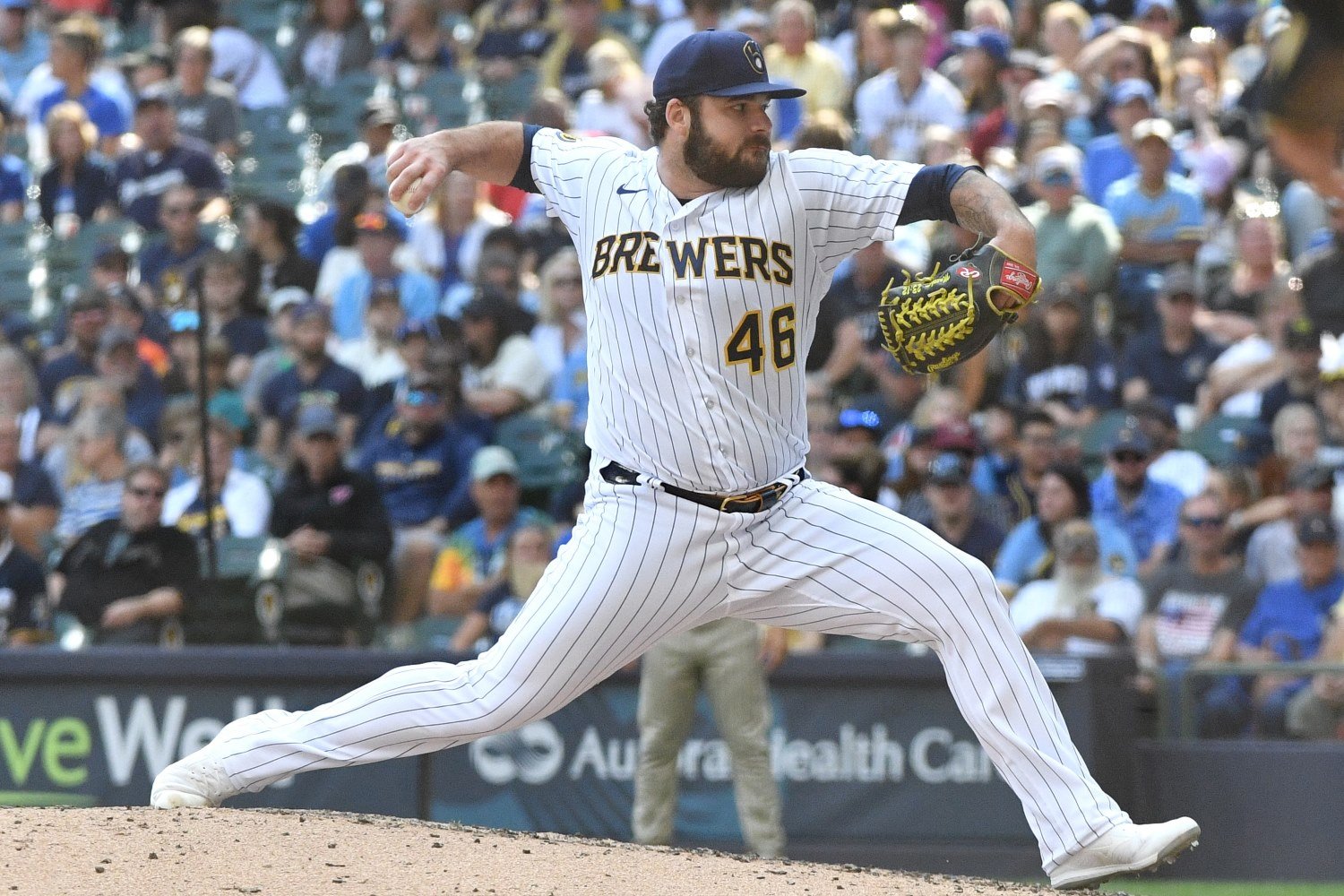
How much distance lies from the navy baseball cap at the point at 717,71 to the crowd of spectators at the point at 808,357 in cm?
431

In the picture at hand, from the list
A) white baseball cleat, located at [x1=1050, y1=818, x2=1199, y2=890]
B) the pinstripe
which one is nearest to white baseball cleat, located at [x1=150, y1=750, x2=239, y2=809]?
the pinstripe

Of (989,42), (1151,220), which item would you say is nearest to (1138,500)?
(1151,220)

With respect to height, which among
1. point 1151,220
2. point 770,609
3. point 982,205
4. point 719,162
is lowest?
point 770,609

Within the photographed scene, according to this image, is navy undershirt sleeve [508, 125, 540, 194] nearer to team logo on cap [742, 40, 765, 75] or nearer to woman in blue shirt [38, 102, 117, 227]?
team logo on cap [742, 40, 765, 75]

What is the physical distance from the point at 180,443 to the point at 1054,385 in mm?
4505

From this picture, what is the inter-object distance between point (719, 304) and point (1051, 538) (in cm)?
462

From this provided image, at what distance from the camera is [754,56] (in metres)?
4.43

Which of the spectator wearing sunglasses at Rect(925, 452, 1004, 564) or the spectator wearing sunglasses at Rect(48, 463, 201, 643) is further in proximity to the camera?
the spectator wearing sunglasses at Rect(48, 463, 201, 643)

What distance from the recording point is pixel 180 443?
10.2m

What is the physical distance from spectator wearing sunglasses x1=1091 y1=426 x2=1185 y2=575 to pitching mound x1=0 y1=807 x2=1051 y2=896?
4495 millimetres

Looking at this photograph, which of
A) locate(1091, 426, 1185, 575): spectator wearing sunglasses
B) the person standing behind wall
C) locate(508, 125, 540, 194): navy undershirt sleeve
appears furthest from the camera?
locate(1091, 426, 1185, 575): spectator wearing sunglasses

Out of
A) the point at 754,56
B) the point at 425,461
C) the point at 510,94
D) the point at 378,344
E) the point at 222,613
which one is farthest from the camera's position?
the point at 510,94

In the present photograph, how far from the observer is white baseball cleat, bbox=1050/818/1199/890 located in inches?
170

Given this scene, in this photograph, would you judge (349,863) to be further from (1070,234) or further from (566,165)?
(1070,234)
